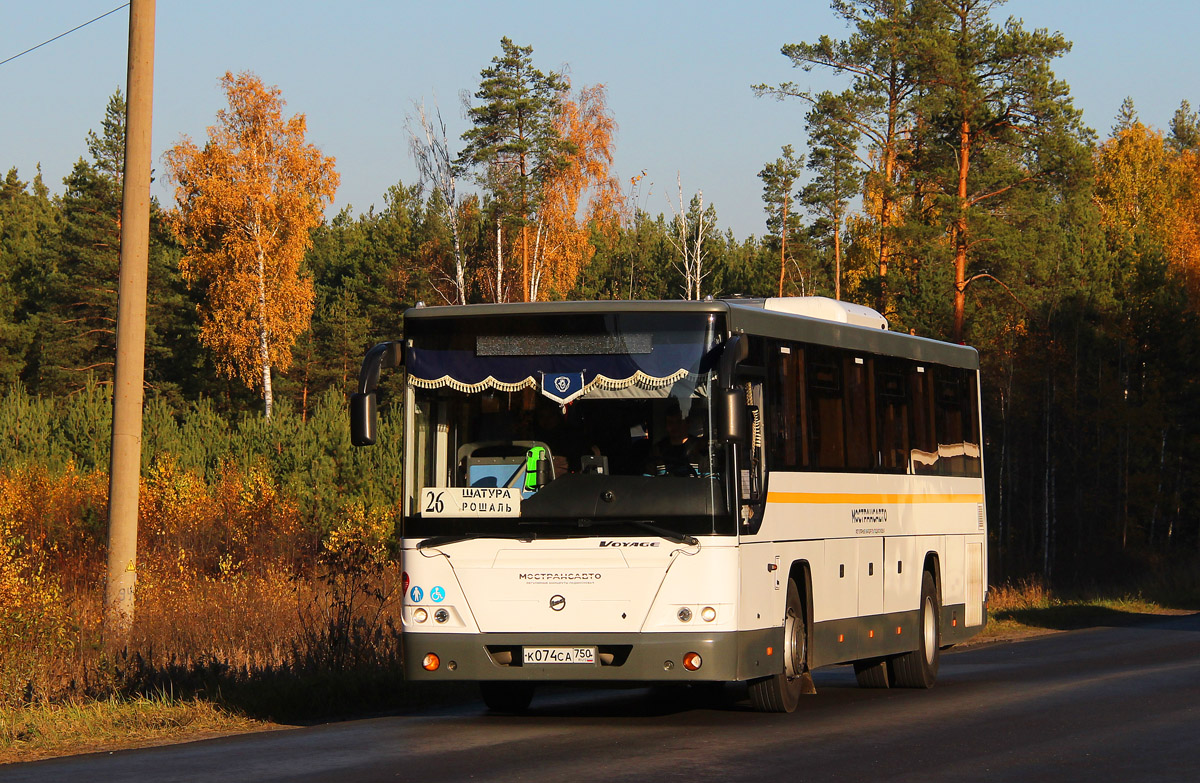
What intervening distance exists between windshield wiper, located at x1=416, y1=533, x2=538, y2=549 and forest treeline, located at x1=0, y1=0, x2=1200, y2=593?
2689 centimetres

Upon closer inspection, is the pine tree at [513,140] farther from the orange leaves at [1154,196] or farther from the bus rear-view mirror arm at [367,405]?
the bus rear-view mirror arm at [367,405]

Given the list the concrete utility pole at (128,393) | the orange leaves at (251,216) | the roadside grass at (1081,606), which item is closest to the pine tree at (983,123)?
the roadside grass at (1081,606)

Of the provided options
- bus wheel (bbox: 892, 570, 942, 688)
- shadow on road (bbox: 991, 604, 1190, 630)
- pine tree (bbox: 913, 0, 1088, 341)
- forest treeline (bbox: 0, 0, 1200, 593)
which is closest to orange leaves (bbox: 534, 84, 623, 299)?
forest treeline (bbox: 0, 0, 1200, 593)

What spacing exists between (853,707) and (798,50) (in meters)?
40.4

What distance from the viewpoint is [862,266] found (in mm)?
64750

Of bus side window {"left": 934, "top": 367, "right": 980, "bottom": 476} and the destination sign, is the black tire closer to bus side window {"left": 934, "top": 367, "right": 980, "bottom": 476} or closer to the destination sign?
bus side window {"left": 934, "top": 367, "right": 980, "bottom": 476}

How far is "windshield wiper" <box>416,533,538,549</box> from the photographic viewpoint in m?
12.4

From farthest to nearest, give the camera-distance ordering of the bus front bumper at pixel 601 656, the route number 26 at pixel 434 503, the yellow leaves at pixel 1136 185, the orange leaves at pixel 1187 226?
1. the yellow leaves at pixel 1136 185
2. the orange leaves at pixel 1187 226
3. the route number 26 at pixel 434 503
4. the bus front bumper at pixel 601 656

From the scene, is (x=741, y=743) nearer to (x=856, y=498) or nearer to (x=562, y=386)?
(x=562, y=386)

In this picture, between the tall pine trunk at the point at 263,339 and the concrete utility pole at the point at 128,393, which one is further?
the tall pine trunk at the point at 263,339

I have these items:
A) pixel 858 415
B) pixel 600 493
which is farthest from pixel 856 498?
pixel 600 493

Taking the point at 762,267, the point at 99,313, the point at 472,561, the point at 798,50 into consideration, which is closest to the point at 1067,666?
the point at 472,561

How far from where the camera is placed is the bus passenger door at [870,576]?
49.2ft

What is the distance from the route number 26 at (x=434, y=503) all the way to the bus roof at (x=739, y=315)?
1.37m
